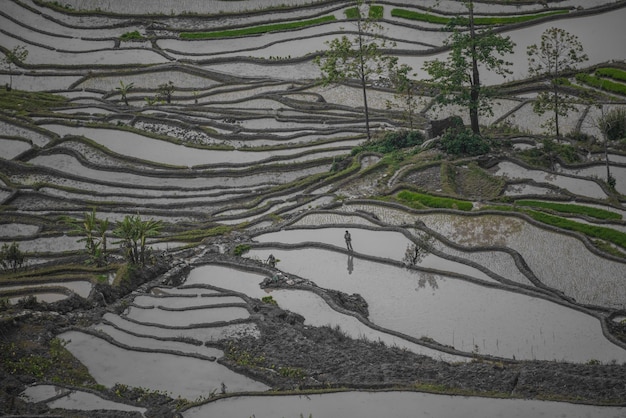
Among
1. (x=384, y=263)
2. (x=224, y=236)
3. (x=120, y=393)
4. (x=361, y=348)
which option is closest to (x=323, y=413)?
(x=361, y=348)

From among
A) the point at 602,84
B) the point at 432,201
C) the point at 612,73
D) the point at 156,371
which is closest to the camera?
the point at 156,371

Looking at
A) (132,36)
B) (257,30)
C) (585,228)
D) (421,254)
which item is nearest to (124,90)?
(132,36)

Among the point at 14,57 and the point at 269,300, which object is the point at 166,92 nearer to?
the point at 14,57

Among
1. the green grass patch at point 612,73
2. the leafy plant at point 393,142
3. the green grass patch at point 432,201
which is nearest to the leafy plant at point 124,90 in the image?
the leafy plant at point 393,142

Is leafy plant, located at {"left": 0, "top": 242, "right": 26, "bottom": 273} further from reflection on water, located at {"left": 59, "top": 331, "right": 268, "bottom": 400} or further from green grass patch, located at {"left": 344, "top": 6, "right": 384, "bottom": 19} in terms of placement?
green grass patch, located at {"left": 344, "top": 6, "right": 384, "bottom": 19}

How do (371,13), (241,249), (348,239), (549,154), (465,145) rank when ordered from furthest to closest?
1. (371,13)
2. (465,145)
3. (549,154)
4. (241,249)
5. (348,239)

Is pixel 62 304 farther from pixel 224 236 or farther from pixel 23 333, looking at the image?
pixel 224 236
